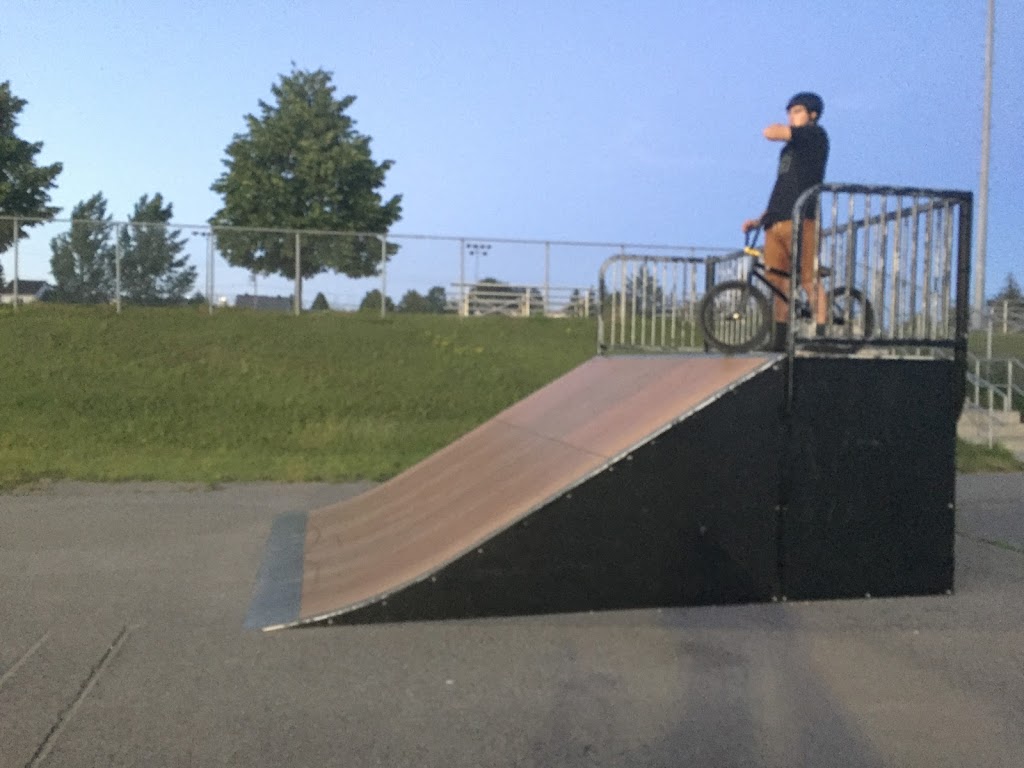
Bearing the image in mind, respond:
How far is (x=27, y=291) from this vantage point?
20.8 meters

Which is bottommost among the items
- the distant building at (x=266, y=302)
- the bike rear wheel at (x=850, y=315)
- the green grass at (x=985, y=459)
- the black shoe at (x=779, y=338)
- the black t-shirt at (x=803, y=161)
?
the green grass at (x=985, y=459)

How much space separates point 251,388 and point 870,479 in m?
12.0

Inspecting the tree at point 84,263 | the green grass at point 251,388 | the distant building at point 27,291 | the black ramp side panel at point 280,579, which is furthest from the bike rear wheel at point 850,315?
the distant building at point 27,291

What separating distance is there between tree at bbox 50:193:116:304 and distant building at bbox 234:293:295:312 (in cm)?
276

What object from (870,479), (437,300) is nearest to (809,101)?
(870,479)

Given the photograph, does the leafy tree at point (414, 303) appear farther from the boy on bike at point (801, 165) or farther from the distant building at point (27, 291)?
the boy on bike at point (801, 165)

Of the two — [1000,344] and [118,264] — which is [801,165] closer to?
[118,264]

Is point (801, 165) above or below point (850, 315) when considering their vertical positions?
above

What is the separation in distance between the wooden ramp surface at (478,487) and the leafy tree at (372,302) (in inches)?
560

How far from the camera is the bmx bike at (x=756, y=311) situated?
21.3ft

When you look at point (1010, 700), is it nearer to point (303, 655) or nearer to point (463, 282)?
point (303, 655)

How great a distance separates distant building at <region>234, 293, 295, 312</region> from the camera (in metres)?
22.2

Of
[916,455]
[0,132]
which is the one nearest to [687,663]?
[916,455]

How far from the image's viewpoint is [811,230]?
22.9ft
